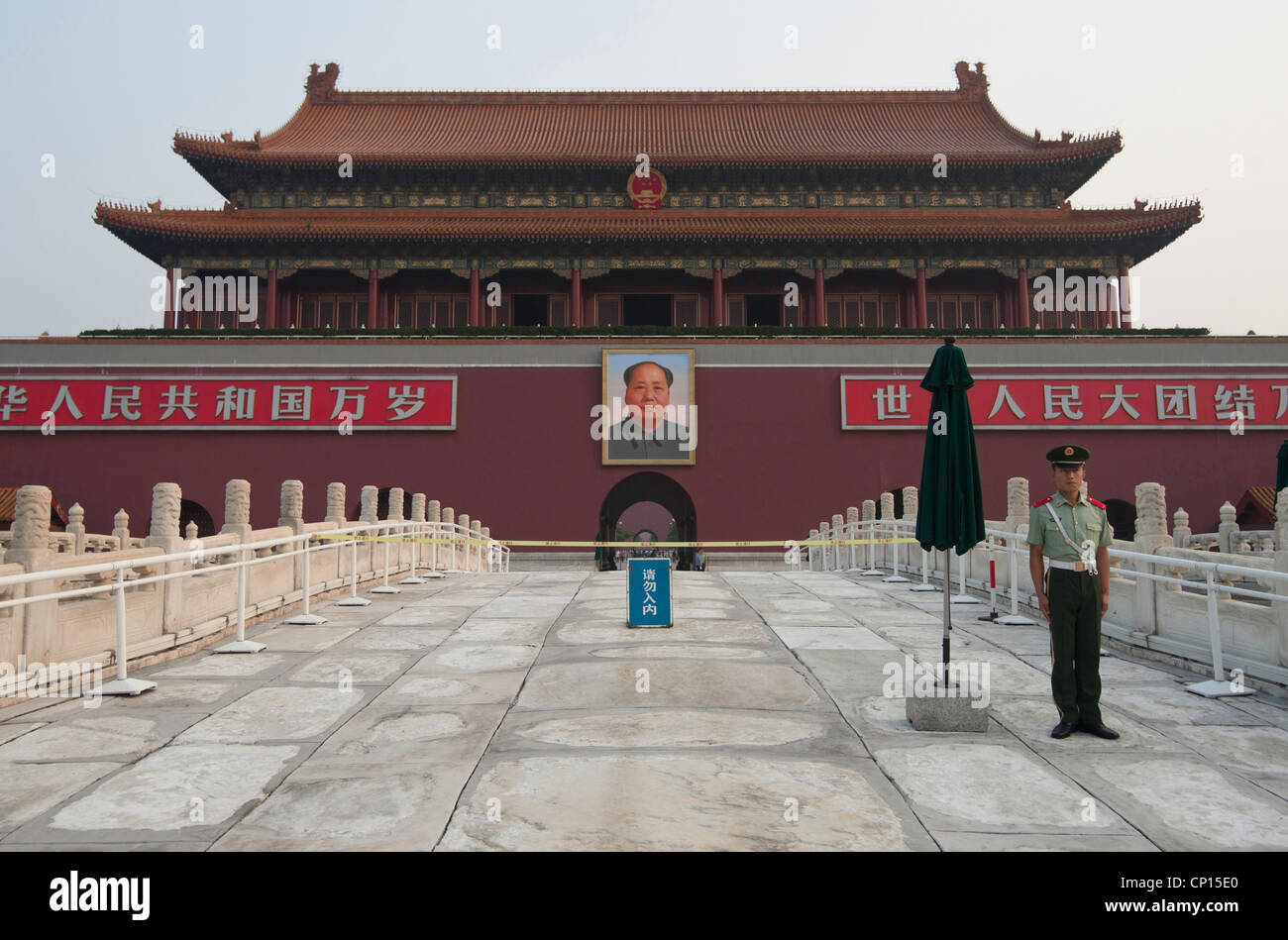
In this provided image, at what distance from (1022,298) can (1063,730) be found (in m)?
23.5

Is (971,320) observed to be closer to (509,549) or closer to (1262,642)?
(509,549)

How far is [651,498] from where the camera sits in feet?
105

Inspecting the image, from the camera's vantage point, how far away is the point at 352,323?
2698 cm

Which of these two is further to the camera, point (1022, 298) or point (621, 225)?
point (1022, 298)

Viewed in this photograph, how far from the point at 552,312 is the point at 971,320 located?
1307 cm

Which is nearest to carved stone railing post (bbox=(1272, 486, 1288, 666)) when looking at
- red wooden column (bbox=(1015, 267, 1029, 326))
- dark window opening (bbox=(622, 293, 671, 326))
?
red wooden column (bbox=(1015, 267, 1029, 326))

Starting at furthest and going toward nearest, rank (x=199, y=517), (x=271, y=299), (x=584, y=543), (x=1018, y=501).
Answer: (x=271, y=299)
(x=199, y=517)
(x=584, y=543)
(x=1018, y=501)

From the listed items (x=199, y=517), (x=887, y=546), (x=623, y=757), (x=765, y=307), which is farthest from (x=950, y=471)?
(x=199, y=517)

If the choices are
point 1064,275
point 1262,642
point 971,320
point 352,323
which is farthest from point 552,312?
point 1262,642

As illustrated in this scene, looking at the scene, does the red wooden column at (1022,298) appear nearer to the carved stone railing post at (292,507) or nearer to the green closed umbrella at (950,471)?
the carved stone railing post at (292,507)

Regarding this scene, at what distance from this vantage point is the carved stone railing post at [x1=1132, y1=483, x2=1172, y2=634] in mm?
7906

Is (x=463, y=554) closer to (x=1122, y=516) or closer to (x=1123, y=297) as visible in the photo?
(x=1122, y=516)

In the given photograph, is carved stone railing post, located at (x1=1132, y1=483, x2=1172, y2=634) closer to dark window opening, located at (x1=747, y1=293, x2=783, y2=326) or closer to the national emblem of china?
dark window opening, located at (x1=747, y1=293, x2=783, y2=326)

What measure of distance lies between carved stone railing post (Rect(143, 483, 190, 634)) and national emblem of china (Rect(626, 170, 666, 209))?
70.8ft
